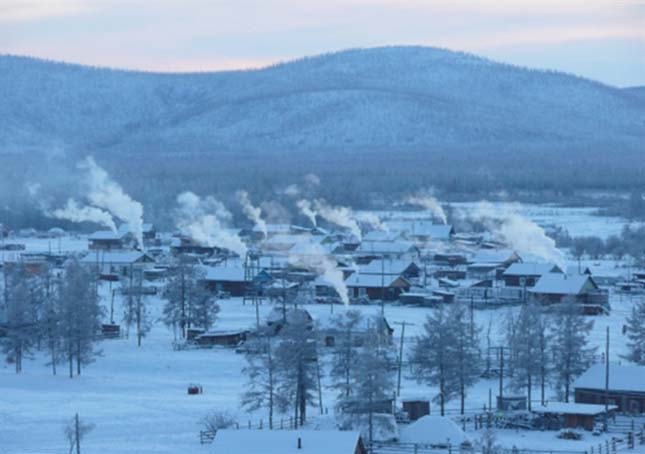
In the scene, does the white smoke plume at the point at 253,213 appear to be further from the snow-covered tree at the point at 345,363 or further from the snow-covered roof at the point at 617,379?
the snow-covered roof at the point at 617,379

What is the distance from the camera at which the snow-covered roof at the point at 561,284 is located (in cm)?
5344

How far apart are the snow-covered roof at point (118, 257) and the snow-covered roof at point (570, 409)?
35.6 meters

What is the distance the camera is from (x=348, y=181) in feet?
446

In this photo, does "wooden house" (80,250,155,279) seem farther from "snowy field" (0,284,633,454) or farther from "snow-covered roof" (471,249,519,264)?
"snowy field" (0,284,633,454)

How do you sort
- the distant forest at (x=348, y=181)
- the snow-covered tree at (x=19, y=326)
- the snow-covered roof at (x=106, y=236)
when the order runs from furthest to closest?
the distant forest at (x=348, y=181) < the snow-covered roof at (x=106, y=236) < the snow-covered tree at (x=19, y=326)

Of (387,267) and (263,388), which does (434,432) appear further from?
(387,267)

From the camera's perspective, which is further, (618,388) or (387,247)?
(387,247)

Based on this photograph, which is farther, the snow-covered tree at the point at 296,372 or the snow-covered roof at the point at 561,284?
the snow-covered roof at the point at 561,284

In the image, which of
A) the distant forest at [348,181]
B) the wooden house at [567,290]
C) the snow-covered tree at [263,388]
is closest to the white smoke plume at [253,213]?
the distant forest at [348,181]

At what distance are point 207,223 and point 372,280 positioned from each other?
105 ft

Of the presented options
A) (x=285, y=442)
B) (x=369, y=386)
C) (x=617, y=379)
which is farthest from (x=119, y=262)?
(x=285, y=442)

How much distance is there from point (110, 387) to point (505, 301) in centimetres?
2204

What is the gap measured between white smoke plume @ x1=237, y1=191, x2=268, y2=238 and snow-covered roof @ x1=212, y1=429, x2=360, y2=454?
185 ft

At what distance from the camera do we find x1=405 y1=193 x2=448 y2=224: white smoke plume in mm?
91669
